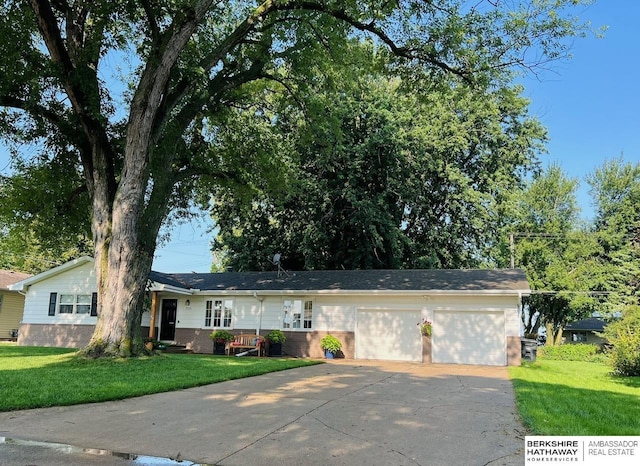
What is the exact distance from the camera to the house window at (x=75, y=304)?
20.5 meters

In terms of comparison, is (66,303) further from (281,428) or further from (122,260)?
(281,428)

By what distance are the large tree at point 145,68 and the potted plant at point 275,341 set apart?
6.75 meters

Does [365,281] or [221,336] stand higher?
[365,281]

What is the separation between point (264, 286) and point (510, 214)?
523 inches

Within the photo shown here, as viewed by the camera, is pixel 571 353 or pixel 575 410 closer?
pixel 575 410

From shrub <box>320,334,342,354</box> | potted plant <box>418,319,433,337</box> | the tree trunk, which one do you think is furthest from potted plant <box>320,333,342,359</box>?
the tree trunk

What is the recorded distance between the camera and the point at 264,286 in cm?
2072

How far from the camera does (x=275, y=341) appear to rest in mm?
18969

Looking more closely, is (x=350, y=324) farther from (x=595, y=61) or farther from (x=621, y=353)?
(x=595, y=61)

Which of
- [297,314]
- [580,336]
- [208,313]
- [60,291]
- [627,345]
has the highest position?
[60,291]

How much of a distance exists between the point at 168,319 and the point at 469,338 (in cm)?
1268

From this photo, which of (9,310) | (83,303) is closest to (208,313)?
(83,303)

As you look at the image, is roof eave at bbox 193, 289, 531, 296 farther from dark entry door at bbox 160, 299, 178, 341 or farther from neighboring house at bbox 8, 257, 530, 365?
dark entry door at bbox 160, 299, 178, 341

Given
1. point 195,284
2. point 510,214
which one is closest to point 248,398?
point 195,284
